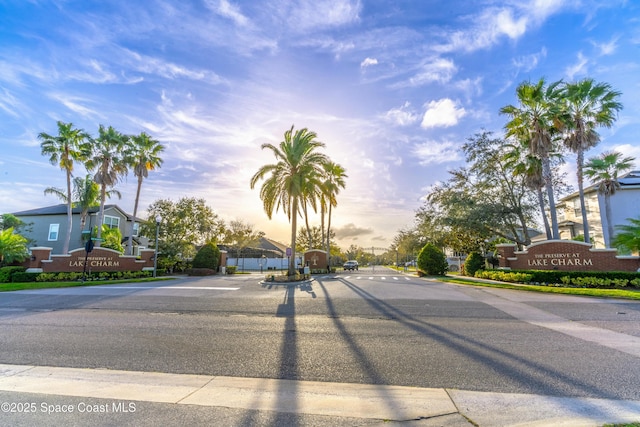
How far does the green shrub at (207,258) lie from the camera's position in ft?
102

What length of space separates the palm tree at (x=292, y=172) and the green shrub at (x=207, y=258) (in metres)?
11.0

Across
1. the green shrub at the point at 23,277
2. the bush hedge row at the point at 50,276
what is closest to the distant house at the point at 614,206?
the bush hedge row at the point at 50,276

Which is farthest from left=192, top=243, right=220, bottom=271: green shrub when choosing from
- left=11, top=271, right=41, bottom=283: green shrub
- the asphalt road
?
the asphalt road

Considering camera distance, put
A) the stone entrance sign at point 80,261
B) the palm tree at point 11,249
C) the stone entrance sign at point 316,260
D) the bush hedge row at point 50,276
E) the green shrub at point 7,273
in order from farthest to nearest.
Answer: the stone entrance sign at point 316,260
the stone entrance sign at point 80,261
the palm tree at point 11,249
the bush hedge row at point 50,276
the green shrub at point 7,273

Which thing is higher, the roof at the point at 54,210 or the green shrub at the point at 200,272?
the roof at the point at 54,210

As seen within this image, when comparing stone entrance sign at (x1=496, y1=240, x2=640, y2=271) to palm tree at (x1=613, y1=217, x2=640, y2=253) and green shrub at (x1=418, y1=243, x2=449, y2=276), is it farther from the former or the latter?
green shrub at (x1=418, y1=243, x2=449, y2=276)

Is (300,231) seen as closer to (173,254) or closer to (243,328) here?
(173,254)

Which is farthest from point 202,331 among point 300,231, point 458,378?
point 300,231

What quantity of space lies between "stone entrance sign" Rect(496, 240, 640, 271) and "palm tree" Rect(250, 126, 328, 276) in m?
15.9

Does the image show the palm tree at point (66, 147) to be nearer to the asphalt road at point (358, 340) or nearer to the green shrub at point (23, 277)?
the green shrub at point (23, 277)

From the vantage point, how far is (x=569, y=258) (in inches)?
800

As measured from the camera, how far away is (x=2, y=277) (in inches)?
868

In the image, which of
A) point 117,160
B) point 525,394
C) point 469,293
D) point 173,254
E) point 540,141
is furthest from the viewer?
point 173,254

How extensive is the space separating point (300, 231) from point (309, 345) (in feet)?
214
